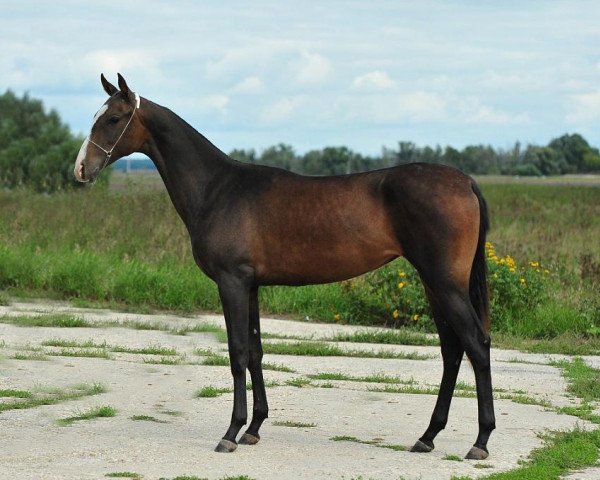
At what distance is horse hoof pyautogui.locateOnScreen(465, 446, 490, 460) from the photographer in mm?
7148

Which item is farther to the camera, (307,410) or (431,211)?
(307,410)

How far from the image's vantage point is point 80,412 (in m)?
8.38

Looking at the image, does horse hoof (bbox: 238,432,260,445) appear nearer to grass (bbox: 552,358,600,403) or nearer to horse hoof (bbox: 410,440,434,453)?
horse hoof (bbox: 410,440,434,453)

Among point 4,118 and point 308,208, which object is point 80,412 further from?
point 4,118

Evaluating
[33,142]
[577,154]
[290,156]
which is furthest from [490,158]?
[33,142]

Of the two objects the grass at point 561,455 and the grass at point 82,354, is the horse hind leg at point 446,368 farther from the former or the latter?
the grass at point 82,354

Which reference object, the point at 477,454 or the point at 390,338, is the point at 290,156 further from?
the point at 477,454

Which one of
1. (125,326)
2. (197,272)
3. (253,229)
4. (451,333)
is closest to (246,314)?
(253,229)

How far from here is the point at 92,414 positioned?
27.2 ft

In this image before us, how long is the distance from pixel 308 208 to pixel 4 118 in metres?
42.8

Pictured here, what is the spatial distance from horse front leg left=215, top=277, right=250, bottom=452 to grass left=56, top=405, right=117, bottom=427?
4.50ft

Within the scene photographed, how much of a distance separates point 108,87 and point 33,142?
3588 cm

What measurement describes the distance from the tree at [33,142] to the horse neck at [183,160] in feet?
72.7

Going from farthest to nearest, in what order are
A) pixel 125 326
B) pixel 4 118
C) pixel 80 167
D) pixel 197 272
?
pixel 4 118
pixel 197 272
pixel 125 326
pixel 80 167
